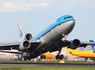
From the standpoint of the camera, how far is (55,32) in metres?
38.2

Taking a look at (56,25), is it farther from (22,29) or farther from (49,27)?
(22,29)

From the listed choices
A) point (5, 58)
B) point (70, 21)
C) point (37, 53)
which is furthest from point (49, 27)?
point (5, 58)

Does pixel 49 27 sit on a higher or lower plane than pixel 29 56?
higher

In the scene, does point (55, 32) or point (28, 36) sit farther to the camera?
point (28, 36)

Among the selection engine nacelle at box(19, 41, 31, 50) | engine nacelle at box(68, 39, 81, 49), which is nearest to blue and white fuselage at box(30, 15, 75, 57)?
engine nacelle at box(19, 41, 31, 50)

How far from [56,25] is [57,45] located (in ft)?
20.6

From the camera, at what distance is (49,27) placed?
3997 cm

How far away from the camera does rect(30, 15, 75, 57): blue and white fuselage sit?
120ft

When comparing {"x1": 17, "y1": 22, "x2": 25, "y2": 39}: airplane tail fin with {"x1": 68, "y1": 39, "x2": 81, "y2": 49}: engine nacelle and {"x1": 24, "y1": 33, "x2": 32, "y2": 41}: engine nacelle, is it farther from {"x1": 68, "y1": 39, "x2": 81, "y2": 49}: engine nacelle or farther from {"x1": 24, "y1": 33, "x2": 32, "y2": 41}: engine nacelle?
{"x1": 68, "y1": 39, "x2": 81, "y2": 49}: engine nacelle

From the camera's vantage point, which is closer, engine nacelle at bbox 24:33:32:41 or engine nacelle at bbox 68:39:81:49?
engine nacelle at bbox 68:39:81:49

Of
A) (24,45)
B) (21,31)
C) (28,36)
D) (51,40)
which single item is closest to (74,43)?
(51,40)

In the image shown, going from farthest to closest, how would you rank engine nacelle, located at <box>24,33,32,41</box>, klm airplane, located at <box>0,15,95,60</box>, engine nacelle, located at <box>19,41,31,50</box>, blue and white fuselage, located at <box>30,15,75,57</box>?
1. engine nacelle, located at <box>24,33,32,41</box>
2. engine nacelle, located at <box>19,41,31,50</box>
3. klm airplane, located at <box>0,15,95,60</box>
4. blue and white fuselage, located at <box>30,15,75,57</box>

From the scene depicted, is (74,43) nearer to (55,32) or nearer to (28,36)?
(55,32)

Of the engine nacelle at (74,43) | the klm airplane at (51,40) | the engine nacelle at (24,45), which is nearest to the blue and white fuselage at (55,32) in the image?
the klm airplane at (51,40)
